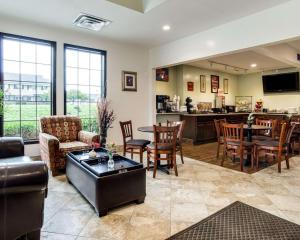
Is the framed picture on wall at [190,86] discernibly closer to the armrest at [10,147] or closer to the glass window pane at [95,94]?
the glass window pane at [95,94]

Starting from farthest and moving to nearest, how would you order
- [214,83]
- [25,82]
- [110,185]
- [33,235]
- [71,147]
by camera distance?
1. [214,83]
2. [25,82]
3. [71,147]
4. [110,185]
5. [33,235]

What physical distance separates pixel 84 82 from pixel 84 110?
0.66 m

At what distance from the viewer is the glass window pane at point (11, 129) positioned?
4.03 meters

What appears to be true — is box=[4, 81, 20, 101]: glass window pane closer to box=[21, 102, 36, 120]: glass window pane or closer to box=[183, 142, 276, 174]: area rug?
box=[21, 102, 36, 120]: glass window pane

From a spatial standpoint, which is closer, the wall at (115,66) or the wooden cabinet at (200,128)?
the wall at (115,66)

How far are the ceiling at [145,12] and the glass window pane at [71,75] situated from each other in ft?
2.89

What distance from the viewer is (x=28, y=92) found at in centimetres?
427

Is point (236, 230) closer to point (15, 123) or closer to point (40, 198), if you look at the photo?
point (40, 198)

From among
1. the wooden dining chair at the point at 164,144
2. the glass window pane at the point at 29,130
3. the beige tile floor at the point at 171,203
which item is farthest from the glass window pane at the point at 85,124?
the wooden dining chair at the point at 164,144

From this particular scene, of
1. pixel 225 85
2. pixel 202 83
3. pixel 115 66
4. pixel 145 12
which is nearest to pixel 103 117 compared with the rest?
pixel 115 66

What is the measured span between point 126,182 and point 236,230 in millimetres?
1209

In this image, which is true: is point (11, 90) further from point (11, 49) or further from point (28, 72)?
point (11, 49)

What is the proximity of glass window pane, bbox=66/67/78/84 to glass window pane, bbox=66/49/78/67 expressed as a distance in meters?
0.11

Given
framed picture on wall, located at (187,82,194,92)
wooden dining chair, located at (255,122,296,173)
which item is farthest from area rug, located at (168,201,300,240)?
framed picture on wall, located at (187,82,194,92)
